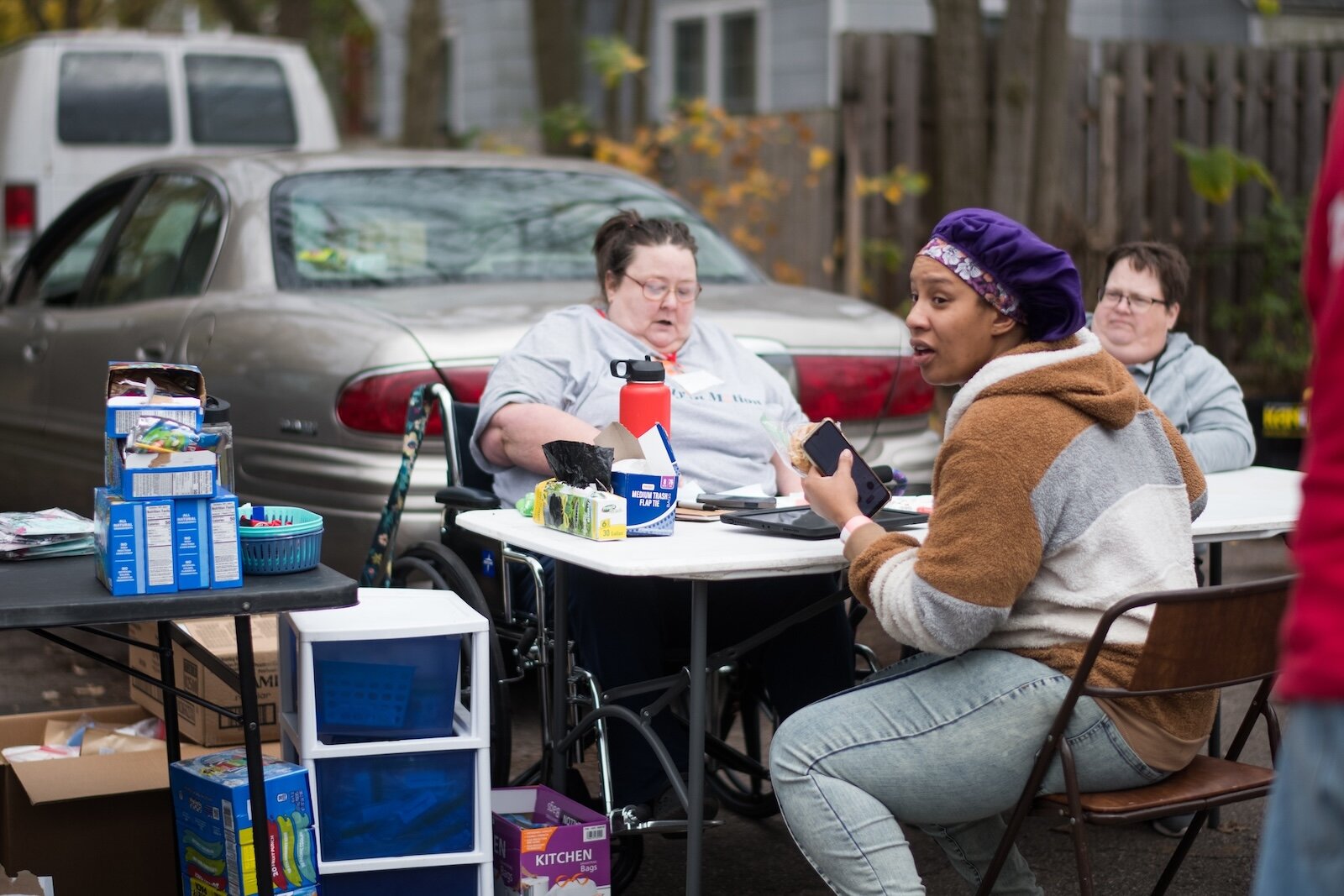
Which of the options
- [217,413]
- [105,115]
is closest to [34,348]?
[217,413]

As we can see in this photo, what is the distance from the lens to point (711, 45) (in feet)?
55.1

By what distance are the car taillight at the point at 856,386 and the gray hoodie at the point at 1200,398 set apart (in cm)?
86

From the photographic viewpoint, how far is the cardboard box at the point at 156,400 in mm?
2801

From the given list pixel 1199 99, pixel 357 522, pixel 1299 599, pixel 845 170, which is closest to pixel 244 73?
pixel 845 170

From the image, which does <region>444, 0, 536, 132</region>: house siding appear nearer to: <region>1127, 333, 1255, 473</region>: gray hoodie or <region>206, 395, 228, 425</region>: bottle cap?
<region>1127, 333, 1255, 473</region>: gray hoodie

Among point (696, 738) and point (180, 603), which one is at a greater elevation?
point (180, 603)

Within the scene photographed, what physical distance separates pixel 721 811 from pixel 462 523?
1.29m

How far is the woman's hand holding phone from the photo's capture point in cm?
316

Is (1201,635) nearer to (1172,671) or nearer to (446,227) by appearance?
(1172,671)

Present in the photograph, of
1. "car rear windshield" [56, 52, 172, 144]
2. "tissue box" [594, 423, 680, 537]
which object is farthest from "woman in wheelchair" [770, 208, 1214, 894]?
"car rear windshield" [56, 52, 172, 144]

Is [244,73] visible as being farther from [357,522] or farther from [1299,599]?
[1299,599]

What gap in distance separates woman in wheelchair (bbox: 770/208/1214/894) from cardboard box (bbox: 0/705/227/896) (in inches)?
53.7

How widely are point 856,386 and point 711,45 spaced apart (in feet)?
39.7

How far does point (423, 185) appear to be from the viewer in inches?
233
